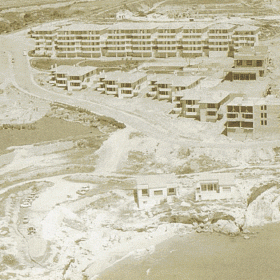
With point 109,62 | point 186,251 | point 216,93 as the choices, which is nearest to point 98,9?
point 109,62

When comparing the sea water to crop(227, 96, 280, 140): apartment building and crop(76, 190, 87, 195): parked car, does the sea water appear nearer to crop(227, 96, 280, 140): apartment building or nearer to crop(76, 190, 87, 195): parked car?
crop(76, 190, 87, 195): parked car

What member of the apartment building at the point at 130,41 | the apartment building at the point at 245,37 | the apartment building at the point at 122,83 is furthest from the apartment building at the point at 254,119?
the apartment building at the point at 130,41

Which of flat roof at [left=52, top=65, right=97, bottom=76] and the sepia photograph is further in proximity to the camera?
flat roof at [left=52, top=65, right=97, bottom=76]

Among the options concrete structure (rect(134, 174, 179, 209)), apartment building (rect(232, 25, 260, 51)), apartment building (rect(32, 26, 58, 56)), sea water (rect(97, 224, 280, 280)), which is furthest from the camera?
apartment building (rect(32, 26, 58, 56))

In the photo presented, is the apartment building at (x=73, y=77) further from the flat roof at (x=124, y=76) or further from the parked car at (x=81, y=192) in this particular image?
the parked car at (x=81, y=192)

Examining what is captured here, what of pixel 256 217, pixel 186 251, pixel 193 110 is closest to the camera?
pixel 186 251

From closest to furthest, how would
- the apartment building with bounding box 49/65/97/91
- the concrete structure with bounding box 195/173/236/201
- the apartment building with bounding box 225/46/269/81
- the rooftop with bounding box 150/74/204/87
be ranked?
1. the concrete structure with bounding box 195/173/236/201
2. the rooftop with bounding box 150/74/204/87
3. the apartment building with bounding box 225/46/269/81
4. the apartment building with bounding box 49/65/97/91

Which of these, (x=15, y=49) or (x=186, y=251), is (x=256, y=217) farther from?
(x=15, y=49)

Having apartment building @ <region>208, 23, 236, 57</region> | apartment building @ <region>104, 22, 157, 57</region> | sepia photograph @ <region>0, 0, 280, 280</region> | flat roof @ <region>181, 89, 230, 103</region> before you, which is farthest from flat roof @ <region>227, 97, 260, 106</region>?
apartment building @ <region>104, 22, 157, 57</region>
